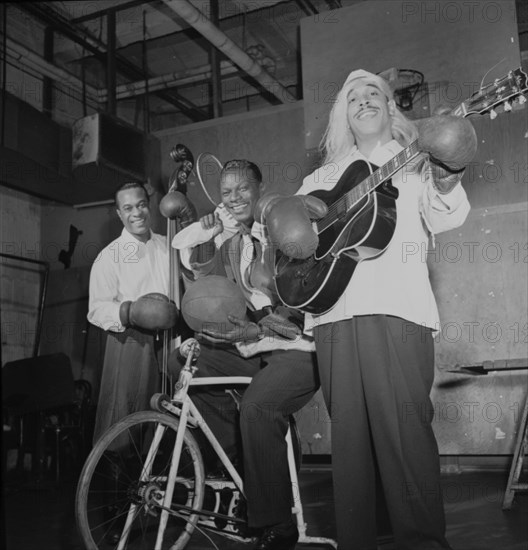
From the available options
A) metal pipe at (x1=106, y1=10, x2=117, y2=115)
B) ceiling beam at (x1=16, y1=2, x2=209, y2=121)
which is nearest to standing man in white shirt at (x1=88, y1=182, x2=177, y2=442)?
metal pipe at (x1=106, y1=10, x2=117, y2=115)

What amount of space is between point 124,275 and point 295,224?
4.95 ft

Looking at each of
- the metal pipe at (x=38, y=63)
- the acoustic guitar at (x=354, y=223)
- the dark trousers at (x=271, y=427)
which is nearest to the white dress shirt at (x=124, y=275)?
the dark trousers at (x=271, y=427)

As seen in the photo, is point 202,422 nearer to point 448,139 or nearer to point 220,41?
point 448,139

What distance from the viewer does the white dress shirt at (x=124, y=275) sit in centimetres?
310

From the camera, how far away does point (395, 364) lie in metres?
1.93

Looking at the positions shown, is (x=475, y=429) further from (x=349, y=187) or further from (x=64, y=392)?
(x=64, y=392)

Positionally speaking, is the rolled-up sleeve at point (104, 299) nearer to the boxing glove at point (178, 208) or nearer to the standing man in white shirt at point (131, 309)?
the standing man in white shirt at point (131, 309)

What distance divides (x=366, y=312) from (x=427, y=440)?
427mm

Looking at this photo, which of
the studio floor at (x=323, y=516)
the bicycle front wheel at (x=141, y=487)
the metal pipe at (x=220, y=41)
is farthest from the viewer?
the metal pipe at (x=220, y=41)

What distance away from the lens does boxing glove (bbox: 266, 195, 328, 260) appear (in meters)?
1.94

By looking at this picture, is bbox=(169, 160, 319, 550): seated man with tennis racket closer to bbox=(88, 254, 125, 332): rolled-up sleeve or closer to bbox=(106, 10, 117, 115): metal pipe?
bbox=(88, 254, 125, 332): rolled-up sleeve

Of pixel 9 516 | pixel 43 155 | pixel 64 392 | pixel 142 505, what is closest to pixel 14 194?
pixel 43 155

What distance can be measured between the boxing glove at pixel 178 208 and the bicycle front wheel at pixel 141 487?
114 centimetres

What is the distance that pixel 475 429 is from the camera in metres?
3.79
